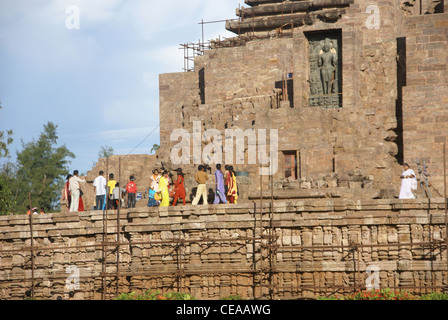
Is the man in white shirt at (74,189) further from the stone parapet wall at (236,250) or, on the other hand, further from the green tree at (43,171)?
the green tree at (43,171)

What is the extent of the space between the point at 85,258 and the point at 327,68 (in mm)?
11416

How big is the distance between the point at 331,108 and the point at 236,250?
8398 millimetres

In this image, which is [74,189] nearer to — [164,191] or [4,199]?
[164,191]

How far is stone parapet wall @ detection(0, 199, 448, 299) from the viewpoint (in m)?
Answer: 25.8

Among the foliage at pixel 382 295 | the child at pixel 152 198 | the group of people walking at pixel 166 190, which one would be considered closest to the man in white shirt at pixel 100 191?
the group of people walking at pixel 166 190

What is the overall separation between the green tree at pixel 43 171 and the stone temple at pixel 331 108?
17190 millimetres

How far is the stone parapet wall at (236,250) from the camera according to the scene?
2577 centimetres

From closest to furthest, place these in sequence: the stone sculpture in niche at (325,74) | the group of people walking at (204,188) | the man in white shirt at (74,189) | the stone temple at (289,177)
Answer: the stone temple at (289,177)
the group of people walking at (204,188)
the man in white shirt at (74,189)
the stone sculpture in niche at (325,74)

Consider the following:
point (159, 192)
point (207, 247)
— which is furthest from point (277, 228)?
point (159, 192)

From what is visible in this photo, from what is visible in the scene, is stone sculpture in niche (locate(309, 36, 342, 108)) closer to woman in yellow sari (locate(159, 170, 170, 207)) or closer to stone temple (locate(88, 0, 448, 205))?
stone temple (locate(88, 0, 448, 205))

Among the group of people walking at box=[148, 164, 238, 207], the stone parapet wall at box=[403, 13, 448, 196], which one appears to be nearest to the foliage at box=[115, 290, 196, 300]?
the group of people walking at box=[148, 164, 238, 207]

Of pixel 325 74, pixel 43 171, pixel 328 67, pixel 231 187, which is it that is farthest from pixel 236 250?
pixel 43 171

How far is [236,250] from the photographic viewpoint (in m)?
26.8
